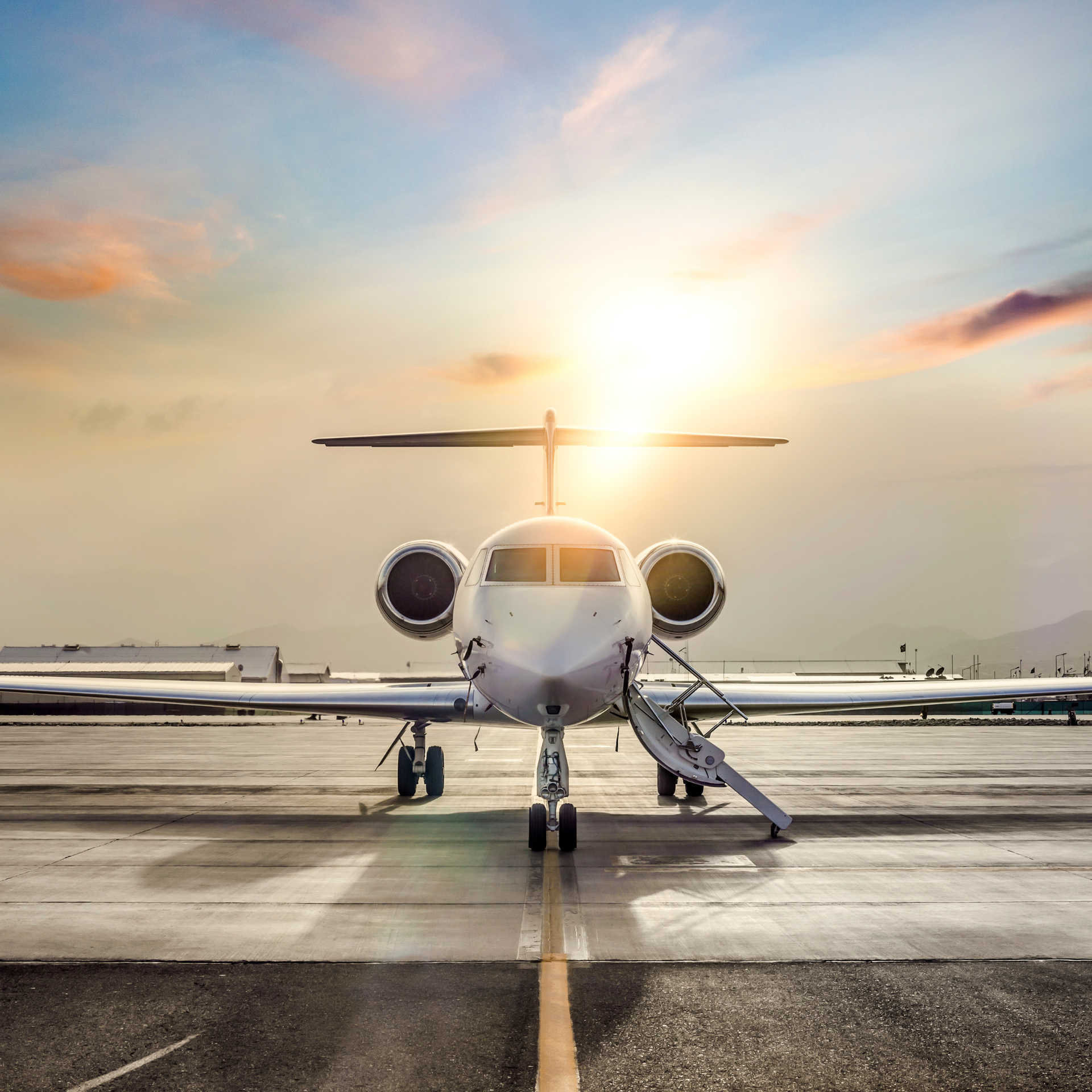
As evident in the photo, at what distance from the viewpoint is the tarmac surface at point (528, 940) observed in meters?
4.81

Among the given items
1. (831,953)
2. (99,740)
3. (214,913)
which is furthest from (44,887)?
(99,740)

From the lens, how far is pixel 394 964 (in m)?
6.37

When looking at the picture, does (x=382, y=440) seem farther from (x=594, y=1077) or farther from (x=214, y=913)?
(x=594, y=1077)

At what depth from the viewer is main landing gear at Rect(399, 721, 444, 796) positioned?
14.4 meters

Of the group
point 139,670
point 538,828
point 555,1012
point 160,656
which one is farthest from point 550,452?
point 160,656

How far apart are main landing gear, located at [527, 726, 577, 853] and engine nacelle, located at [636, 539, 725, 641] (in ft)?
14.0

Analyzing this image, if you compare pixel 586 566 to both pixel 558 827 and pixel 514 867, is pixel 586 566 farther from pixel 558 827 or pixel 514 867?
pixel 514 867

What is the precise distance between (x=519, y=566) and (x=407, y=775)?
19.6 feet

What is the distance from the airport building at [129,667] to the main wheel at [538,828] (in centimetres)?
3594

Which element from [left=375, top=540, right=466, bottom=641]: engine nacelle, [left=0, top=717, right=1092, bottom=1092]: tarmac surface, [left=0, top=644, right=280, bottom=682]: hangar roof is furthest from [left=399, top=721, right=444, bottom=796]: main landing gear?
[left=0, top=644, right=280, bottom=682]: hangar roof

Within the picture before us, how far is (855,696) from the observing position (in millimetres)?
13500

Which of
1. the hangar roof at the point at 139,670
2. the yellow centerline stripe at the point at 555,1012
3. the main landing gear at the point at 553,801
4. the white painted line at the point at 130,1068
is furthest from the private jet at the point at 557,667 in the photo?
the hangar roof at the point at 139,670

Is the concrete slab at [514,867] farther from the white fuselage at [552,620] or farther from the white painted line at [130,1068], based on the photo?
the white fuselage at [552,620]

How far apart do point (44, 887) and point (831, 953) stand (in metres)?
7.00
